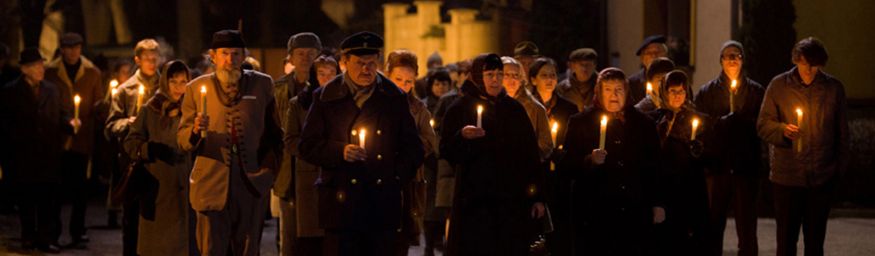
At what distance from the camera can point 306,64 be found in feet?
38.3

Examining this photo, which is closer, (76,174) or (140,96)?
(140,96)

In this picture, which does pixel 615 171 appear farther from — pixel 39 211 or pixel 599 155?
pixel 39 211

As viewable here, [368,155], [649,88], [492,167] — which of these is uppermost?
[649,88]

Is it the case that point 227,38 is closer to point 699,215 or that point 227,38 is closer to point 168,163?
point 168,163

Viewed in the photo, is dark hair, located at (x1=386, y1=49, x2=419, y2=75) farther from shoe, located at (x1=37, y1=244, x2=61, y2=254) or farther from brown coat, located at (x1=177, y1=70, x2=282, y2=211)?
shoe, located at (x1=37, y1=244, x2=61, y2=254)

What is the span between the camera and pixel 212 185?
418 inches

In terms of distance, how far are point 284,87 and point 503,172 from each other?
6.61 ft

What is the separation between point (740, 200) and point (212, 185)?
4.46 m

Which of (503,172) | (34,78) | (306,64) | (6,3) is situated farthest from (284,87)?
(6,3)

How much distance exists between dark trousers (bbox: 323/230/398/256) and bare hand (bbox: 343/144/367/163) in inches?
22.5

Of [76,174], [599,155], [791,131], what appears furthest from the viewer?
[76,174]

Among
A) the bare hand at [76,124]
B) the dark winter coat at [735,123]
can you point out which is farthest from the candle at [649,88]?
the bare hand at [76,124]

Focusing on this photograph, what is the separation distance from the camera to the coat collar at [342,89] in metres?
9.72

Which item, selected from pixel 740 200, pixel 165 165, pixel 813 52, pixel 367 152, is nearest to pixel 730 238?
pixel 740 200
